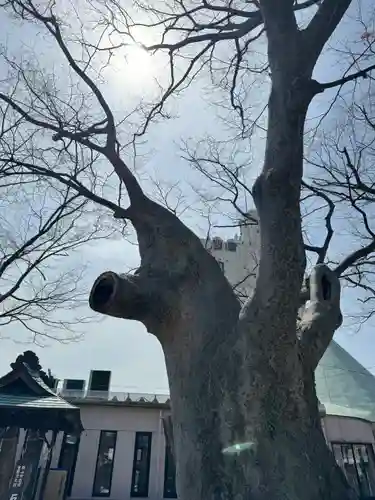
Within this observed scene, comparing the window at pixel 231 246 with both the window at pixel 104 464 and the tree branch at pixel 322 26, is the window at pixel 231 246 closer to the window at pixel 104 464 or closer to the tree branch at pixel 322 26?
the window at pixel 104 464

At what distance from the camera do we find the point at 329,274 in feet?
9.12

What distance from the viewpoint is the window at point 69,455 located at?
9.19 metres

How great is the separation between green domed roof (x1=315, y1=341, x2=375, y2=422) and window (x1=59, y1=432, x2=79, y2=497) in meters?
6.32

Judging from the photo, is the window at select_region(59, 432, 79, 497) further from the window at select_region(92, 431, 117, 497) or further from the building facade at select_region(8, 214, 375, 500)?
the window at select_region(92, 431, 117, 497)

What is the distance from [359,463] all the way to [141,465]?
5303 millimetres

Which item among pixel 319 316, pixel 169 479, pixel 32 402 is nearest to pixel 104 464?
pixel 169 479

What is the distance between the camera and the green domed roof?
10422mm

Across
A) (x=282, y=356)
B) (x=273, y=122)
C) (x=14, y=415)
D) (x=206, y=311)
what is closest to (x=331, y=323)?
(x=282, y=356)

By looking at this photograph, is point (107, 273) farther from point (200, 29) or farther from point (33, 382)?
point (33, 382)

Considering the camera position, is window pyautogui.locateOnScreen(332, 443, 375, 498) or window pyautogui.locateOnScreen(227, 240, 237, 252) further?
window pyautogui.locateOnScreen(227, 240, 237, 252)

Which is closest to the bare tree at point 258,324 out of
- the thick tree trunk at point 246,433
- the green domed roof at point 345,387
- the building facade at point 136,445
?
the thick tree trunk at point 246,433

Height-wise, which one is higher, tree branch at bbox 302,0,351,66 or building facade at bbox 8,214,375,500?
tree branch at bbox 302,0,351,66

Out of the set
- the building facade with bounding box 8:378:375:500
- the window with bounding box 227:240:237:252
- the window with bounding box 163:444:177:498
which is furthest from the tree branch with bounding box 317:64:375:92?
the window with bounding box 163:444:177:498

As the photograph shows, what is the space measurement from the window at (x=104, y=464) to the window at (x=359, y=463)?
528 centimetres
